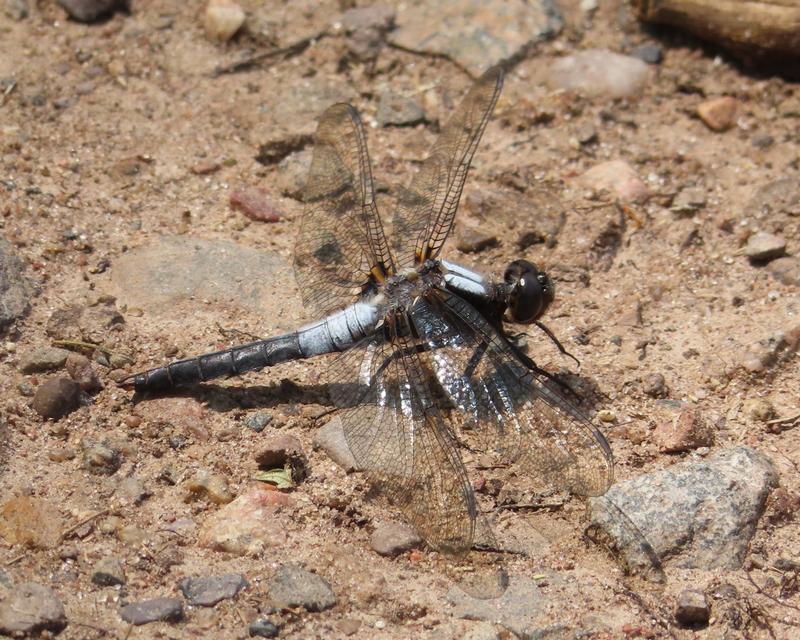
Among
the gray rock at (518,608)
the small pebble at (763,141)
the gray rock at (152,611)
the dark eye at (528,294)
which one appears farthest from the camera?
the small pebble at (763,141)

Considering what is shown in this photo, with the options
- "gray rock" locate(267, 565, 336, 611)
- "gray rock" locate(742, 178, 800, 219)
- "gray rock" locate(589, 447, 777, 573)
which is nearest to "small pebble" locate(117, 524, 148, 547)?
"gray rock" locate(267, 565, 336, 611)

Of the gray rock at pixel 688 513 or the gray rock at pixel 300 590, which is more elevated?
the gray rock at pixel 688 513

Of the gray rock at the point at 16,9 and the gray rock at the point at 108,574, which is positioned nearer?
the gray rock at the point at 108,574

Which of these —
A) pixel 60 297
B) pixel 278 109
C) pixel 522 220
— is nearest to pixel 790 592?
pixel 522 220

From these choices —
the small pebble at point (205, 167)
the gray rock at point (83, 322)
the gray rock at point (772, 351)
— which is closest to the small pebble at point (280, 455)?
the gray rock at point (83, 322)

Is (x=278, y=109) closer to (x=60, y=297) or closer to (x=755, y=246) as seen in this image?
(x=60, y=297)

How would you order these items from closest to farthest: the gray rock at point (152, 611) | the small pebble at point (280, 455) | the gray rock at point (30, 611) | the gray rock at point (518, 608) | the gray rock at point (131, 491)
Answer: the gray rock at point (30, 611), the gray rock at point (152, 611), the gray rock at point (518, 608), the gray rock at point (131, 491), the small pebble at point (280, 455)

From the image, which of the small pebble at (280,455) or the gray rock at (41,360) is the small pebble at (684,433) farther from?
the gray rock at (41,360)
